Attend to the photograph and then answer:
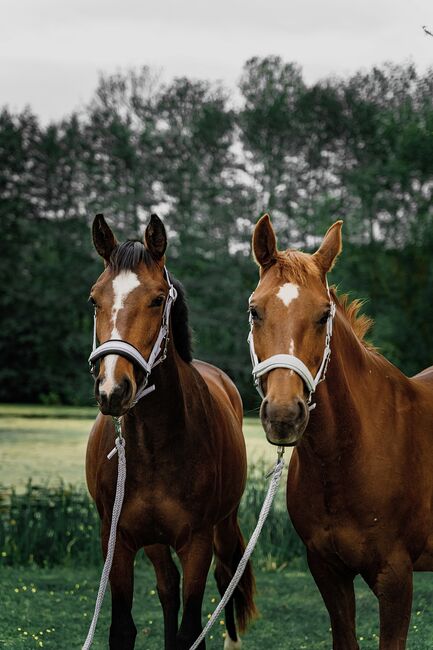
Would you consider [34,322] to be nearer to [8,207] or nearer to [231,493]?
[8,207]

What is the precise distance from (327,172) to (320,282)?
28.4 meters

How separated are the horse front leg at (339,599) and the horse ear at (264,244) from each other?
1.25 meters

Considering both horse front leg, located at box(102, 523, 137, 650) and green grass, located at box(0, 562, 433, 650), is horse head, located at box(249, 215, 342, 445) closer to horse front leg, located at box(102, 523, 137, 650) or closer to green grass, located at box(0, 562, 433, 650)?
horse front leg, located at box(102, 523, 137, 650)

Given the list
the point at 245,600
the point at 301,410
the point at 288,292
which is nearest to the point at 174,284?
the point at 288,292

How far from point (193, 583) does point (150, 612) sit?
2789 millimetres

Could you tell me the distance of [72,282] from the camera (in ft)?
107

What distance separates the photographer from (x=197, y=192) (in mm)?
31500

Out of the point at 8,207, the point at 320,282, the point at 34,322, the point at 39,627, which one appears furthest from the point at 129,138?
the point at 320,282

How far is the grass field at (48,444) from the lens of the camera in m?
15.1

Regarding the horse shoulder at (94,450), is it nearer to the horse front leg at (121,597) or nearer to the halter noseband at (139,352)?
the horse front leg at (121,597)

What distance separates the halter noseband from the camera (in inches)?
151

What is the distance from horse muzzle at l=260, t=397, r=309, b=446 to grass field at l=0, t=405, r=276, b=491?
728 centimetres

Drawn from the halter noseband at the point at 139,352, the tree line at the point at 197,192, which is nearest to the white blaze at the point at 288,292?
the halter noseband at the point at 139,352

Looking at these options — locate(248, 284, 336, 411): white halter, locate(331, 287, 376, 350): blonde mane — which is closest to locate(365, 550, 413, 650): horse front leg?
locate(248, 284, 336, 411): white halter
